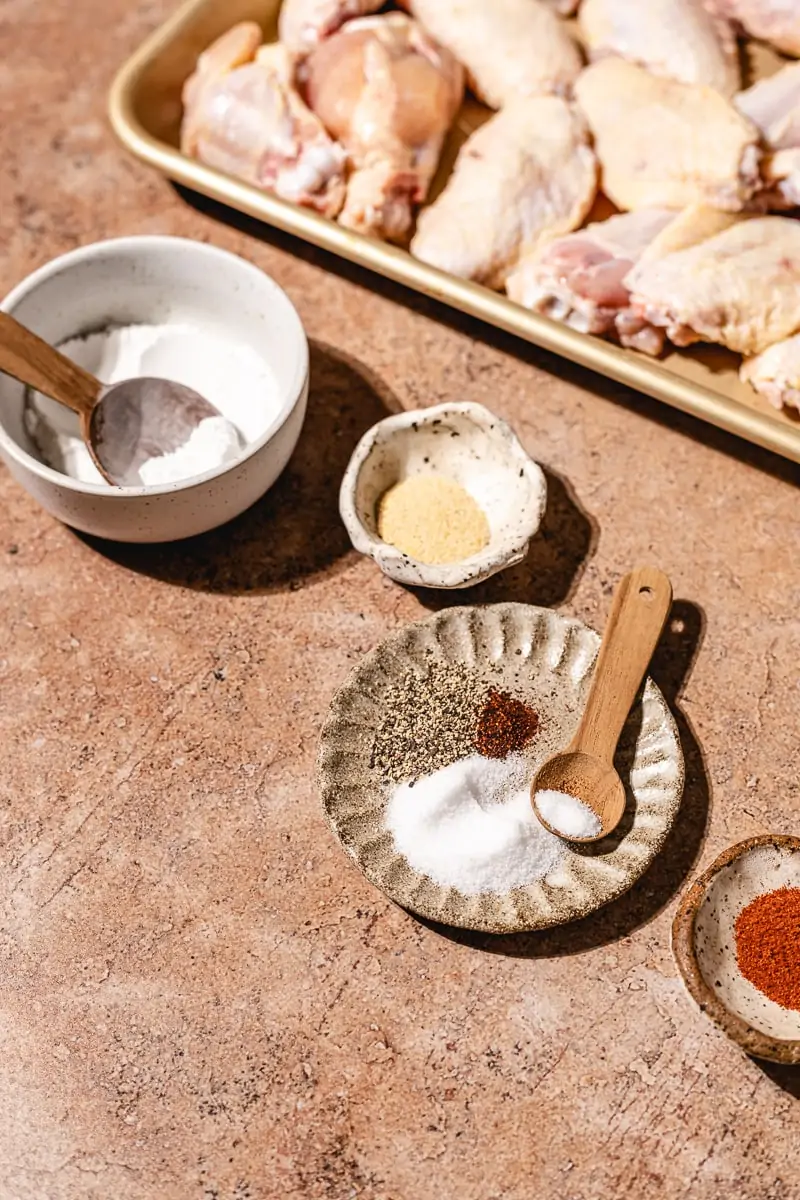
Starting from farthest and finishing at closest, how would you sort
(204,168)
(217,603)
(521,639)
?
(204,168)
(217,603)
(521,639)

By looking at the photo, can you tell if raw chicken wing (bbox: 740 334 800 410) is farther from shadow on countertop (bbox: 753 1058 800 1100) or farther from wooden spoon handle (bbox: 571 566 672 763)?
shadow on countertop (bbox: 753 1058 800 1100)

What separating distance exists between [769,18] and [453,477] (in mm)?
1184

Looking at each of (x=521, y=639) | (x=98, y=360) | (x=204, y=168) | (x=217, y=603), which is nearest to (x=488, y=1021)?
(x=521, y=639)

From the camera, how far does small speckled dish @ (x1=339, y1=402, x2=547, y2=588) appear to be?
1.45 m

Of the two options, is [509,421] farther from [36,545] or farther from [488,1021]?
[488,1021]

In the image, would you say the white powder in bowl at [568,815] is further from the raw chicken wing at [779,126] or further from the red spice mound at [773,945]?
the raw chicken wing at [779,126]

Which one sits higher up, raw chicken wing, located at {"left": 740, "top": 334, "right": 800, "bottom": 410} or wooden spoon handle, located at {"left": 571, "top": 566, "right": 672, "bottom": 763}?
raw chicken wing, located at {"left": 740, "top": 334, "right": 800, "bottom": 410}

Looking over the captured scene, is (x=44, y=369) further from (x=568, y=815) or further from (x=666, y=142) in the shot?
(x=666, y=142)

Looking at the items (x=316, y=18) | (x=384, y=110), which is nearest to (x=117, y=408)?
(x=384, y=110)

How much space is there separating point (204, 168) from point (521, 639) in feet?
3.26

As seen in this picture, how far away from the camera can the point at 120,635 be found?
1.54 meters

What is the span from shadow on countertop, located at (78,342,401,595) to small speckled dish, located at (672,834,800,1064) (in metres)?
0.70

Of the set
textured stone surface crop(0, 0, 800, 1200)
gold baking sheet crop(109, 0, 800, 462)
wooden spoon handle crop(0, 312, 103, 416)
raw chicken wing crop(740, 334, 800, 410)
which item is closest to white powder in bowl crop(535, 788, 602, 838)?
textured stone surface crop(0, 0, 800, 1200)

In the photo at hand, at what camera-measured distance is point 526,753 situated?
54.6 inches
